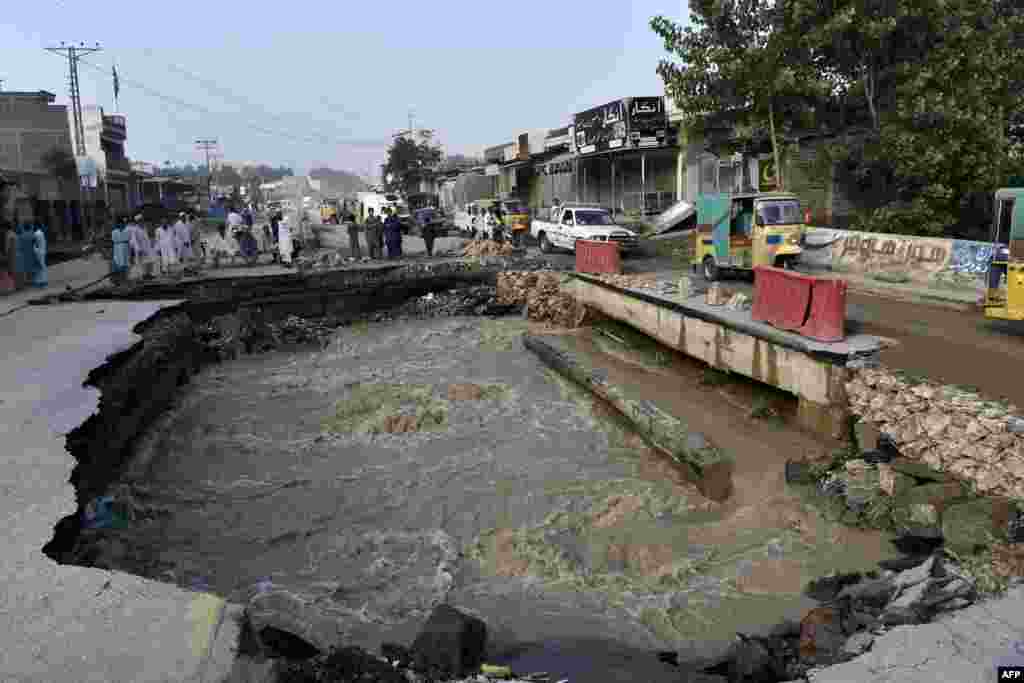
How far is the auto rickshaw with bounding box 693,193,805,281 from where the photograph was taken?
16.5 metres

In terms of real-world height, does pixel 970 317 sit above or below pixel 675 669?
above

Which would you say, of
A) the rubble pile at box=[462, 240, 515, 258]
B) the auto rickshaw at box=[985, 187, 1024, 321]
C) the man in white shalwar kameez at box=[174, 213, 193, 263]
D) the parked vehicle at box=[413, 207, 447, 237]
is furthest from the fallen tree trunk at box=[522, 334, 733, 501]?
the parked vehicle at box=[413, 207, 447, 237]

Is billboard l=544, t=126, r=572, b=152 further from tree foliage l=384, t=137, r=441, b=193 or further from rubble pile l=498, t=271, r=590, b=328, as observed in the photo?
tree foliage l=384, t=137, r=441, b=193

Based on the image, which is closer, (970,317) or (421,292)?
(970,317)

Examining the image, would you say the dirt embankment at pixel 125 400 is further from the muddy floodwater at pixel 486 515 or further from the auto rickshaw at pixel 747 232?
the auto rickshaw at pixel 747 232

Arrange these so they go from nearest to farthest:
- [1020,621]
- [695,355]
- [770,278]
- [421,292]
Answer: [1020,621]
[770,278]
[695,355]
[421,292]

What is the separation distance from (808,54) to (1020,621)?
18.5m

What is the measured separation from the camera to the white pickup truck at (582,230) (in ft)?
78.1

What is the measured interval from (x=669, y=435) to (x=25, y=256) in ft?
60.9

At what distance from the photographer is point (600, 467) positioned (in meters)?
10.7

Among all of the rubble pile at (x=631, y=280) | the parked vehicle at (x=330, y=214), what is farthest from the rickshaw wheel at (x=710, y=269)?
the parked vehicle at (x=330, y=214)

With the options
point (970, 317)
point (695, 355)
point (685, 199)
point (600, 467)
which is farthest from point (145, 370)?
point (685, 199)

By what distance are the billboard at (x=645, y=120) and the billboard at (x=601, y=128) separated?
0.37m

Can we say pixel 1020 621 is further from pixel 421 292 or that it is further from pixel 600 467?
pixel 421 292
